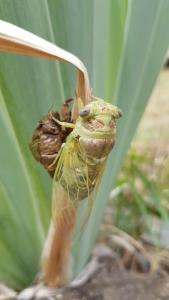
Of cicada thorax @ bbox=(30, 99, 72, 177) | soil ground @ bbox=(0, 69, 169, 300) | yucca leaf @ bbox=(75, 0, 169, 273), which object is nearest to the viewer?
cicada thorax @ bbox=(30, 99, 72, 177)

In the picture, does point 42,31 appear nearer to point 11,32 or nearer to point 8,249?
point 11,32

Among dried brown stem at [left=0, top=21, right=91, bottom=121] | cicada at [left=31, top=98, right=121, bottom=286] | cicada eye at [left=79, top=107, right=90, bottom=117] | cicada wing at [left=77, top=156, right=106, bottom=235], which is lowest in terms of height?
cicada wing at [left=77, top=156, right=106, bottom=235]

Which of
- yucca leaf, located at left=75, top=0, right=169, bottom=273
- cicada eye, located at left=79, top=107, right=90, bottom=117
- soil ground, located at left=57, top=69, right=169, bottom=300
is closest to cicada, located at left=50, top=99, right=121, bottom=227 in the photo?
cicada eye, located at left=79, top=107, right=90, bottom=117

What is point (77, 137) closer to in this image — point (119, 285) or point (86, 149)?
point (86, 149)

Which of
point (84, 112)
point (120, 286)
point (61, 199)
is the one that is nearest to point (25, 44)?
point (84, 112)

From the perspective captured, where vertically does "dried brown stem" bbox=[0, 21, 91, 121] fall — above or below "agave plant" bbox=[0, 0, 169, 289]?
above

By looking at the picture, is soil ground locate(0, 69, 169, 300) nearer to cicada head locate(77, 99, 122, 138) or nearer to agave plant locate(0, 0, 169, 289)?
agave plant locate(0, 0, 169, 289)

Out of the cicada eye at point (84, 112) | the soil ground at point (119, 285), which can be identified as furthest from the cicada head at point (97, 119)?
the soil ground at point (119, 285)

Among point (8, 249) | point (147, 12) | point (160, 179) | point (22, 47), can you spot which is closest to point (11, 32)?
point (22, 47)

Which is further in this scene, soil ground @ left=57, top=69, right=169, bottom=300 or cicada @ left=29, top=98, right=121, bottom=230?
soil ground @ left=57, top=69, right=169, bottom=300
